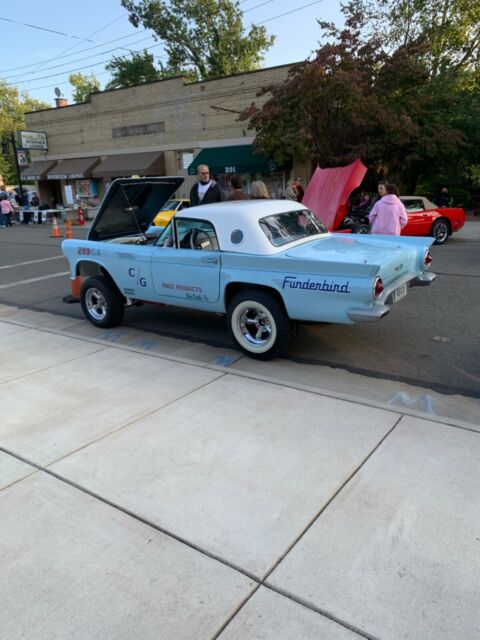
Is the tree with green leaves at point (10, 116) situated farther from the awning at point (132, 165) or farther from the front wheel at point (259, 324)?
the front wheel at point (259, 324)

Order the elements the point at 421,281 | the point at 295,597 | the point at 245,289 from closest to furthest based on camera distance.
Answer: the point at 295,597 → the point at 245,289 → the point at 421,281

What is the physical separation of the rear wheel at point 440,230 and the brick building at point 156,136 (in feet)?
31.7

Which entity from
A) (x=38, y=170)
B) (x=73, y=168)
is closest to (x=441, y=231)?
(x=73, y=168)

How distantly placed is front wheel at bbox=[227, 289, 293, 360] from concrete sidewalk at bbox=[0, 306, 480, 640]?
0.61 meters

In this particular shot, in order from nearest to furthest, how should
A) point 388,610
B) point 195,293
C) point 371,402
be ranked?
1. point 388,610
2. point 371,402
3. point 195,293

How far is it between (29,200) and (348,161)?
30168 mm

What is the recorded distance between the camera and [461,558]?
91.7 inches

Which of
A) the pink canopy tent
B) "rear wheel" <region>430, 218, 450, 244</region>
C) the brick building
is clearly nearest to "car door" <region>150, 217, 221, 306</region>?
the pink canopy tent

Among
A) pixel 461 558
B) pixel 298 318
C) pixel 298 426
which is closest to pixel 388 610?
pixel 461 558

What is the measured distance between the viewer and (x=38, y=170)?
1312 inches

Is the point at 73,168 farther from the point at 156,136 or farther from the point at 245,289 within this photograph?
the point at 245,289

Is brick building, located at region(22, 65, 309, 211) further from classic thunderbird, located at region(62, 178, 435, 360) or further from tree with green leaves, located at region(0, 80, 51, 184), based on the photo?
tree with green leaves, located at region(0, 80, 51, 184)

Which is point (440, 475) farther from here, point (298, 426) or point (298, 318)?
A: point (298, 318)

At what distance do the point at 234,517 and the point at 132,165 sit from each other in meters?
27.2
